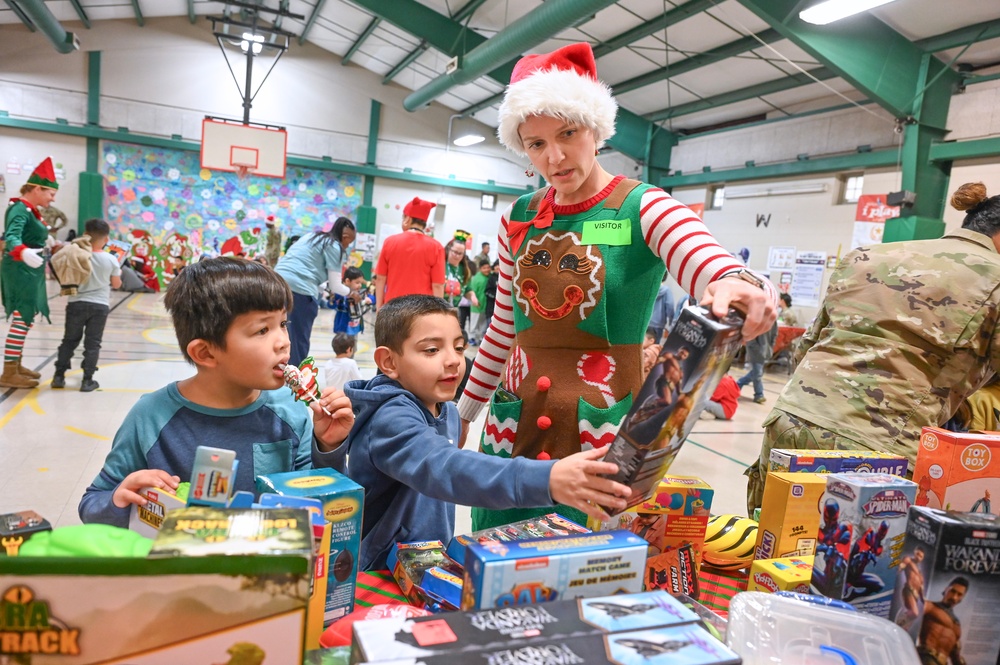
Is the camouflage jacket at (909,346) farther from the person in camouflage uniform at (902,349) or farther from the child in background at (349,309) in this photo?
the child in background at (349,309)

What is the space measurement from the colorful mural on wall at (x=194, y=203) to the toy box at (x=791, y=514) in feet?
45.8

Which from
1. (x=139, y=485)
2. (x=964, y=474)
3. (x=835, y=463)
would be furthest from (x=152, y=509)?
(x=964, y=474)

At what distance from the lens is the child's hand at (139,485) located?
3.60 ft

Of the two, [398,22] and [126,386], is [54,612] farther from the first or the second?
[398,22]

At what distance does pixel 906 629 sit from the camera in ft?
3.22

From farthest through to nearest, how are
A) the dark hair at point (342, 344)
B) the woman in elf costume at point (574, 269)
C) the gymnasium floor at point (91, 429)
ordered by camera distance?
the dark hair at point (342, 344) → the gymnasium floor at point (91, 429) → the woman in elf costume at point (574, 269)

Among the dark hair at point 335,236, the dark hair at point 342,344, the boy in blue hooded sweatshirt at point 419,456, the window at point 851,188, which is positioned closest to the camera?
the boy in blue hooded sweatshirt at point 419,456

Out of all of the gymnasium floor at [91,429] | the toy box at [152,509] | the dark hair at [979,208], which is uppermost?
the dark hair at [979,208]

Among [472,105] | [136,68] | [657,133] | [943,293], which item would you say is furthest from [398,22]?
[943,293]

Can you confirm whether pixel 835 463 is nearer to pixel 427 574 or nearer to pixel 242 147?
pixel 427 574

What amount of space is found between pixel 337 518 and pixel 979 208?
2229mm

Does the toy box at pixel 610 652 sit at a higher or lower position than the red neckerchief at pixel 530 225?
lower

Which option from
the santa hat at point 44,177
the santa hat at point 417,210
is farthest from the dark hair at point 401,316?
the santa hat at point 44,177

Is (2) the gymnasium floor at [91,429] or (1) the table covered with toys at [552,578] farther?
(2) the gymnasium floor at [91,429]
